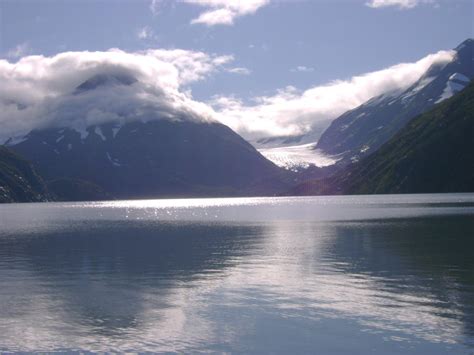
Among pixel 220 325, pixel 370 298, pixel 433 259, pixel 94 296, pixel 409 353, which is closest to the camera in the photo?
pixel 409 353

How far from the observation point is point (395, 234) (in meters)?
98.5

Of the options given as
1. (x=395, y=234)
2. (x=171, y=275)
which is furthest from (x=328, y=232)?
(x=171, y=275)

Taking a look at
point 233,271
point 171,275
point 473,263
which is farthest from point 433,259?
point 171,275

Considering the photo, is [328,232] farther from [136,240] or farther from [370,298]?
[370,298]

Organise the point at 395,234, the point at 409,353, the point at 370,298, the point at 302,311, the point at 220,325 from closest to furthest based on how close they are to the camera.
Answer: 1. the point at 409,353
2. the point at 220,325
3. the point at 302,311
4. the point at 370,298
5. the point at 395,234

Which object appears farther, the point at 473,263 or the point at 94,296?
the point at 473,263

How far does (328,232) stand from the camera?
108 metres

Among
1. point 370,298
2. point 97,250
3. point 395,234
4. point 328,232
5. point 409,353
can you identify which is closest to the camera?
point 409,353

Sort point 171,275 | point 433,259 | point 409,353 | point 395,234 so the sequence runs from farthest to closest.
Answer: point 395,234 < point 433,259 < point 171,275 < point 409,353

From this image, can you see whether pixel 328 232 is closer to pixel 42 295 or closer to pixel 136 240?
pixel 136 240

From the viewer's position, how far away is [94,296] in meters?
47.9

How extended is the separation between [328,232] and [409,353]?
7888 centimetres

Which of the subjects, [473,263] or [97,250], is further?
[97,250]

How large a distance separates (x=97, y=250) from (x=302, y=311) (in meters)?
53.8
